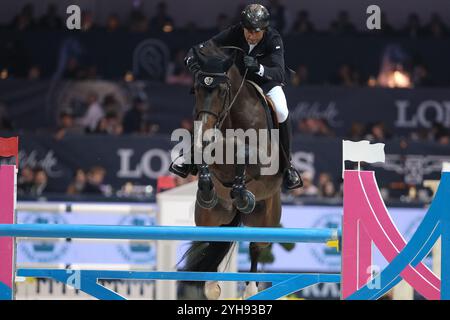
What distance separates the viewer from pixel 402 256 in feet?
15.3

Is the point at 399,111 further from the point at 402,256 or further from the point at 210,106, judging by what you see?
the point at 402,256

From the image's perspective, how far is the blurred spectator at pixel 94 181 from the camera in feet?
37.0

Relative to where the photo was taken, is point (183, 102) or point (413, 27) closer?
point (183, 102)

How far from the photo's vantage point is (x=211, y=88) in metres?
6.04

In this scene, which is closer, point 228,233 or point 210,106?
point 228,233

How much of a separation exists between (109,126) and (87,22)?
2050 mm

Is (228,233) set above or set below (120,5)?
below

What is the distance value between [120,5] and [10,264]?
34.7ft

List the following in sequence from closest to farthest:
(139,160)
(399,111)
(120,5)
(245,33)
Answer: (245,33), (139,160), (399,111), (120,5)

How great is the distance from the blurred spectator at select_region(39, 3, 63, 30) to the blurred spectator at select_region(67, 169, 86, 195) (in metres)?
3.03

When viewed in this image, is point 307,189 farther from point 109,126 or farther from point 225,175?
point 225,175

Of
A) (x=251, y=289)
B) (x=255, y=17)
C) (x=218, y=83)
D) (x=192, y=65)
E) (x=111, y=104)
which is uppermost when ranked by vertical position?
(x=255, y=17)

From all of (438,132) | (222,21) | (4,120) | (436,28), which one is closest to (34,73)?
(4,120)
